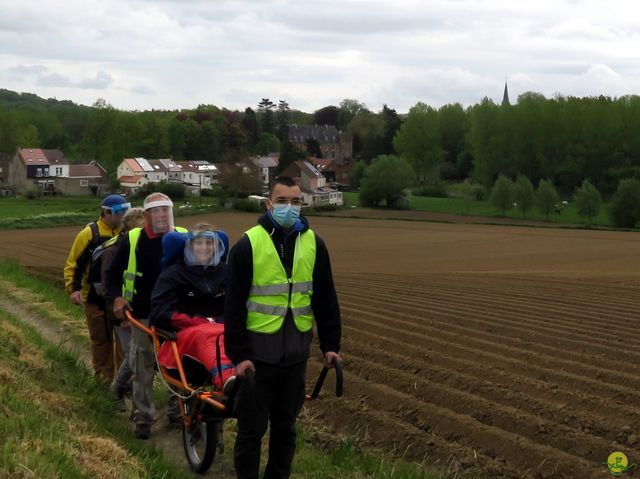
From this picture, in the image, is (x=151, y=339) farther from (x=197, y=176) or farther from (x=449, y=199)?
(x=197, y=176)

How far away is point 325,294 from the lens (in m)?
5.53

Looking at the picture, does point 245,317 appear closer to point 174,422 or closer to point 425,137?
point 174,422

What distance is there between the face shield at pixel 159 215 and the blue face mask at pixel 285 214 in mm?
2444

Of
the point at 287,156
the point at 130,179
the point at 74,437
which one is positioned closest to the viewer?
the point at 74,437

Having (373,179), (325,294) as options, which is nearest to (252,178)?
(373,179)

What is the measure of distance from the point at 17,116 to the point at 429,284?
132188 millimetres

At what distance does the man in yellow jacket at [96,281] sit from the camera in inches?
344

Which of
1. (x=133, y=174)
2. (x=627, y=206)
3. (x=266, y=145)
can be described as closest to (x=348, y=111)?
(x=266, y=145)

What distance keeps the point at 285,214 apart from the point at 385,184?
3231 inches

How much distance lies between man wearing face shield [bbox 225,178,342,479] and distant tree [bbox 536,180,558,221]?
254 ft

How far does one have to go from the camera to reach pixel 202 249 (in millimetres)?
6477

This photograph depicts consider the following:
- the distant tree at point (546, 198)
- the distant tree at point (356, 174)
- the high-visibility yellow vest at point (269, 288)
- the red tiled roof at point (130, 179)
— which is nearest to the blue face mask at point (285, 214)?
the high-visibility yellow vest at point (269, 288)

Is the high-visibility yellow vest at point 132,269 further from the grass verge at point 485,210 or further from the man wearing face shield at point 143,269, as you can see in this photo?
the grass verge at point 485,210

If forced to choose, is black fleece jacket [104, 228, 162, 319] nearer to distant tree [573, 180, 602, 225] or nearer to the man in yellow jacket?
the man in yellow jacket
